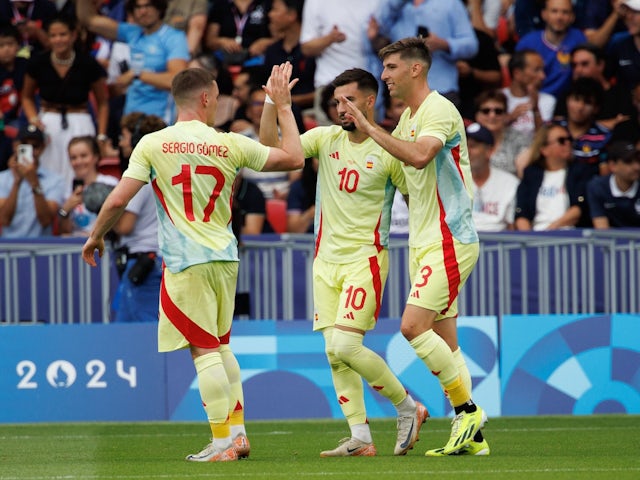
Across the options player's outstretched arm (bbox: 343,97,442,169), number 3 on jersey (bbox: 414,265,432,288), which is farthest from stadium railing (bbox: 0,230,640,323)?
player's outstretched arm (bbox: 343,97,442,169)

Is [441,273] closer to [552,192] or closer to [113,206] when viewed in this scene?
[113,206]

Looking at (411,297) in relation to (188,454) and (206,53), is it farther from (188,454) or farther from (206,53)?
(206,53)

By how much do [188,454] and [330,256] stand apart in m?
1.65

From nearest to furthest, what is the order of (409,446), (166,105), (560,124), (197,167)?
(197,167) → (409,446) → (560,124) → (166,105)

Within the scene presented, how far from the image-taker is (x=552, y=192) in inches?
575

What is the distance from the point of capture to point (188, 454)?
941 cm

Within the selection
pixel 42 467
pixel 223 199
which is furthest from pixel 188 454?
pixel 223 199

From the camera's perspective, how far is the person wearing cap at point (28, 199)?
1492 cm

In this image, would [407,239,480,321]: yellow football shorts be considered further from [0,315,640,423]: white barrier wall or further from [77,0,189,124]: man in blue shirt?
[77,0,189,124]: man in blue shirt

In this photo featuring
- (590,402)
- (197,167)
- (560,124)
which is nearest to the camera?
(197,167)

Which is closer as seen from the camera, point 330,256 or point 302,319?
point 330,256

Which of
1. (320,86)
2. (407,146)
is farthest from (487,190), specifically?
(407,146)

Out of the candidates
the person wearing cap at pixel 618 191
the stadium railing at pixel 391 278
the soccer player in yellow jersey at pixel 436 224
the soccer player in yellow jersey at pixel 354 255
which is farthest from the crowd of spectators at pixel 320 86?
the soccer player in yellow jersey at pixel 436 224

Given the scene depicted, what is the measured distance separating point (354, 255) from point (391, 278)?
4354mm
